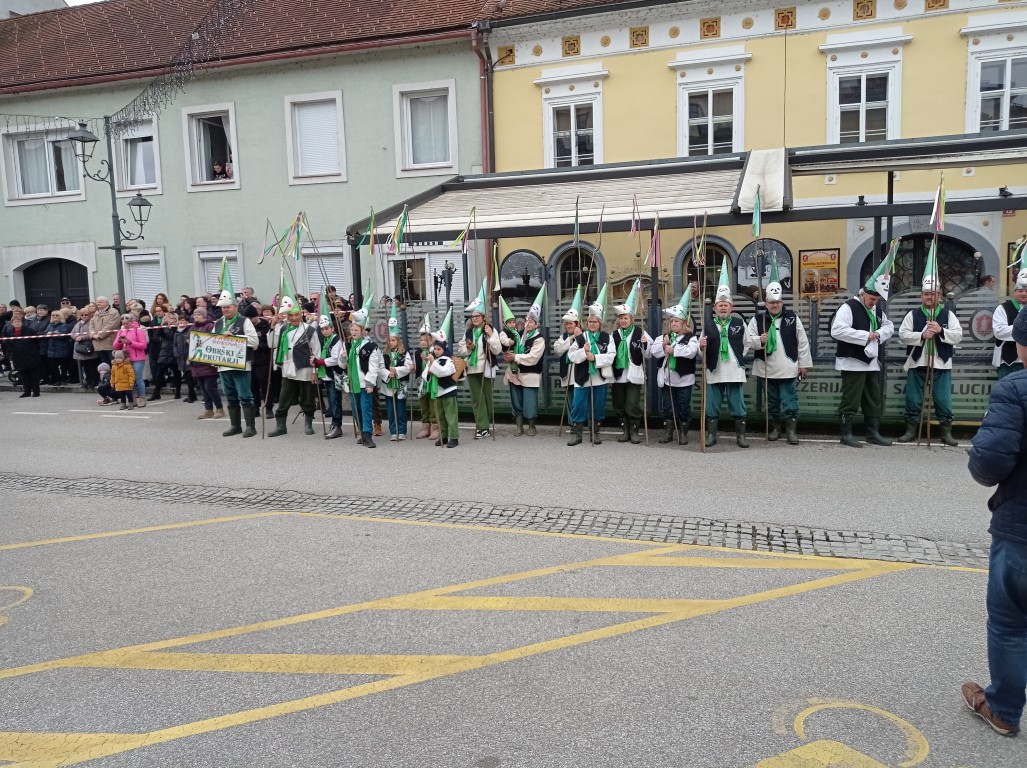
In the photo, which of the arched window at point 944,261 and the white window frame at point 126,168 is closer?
the arched window at point 944,261

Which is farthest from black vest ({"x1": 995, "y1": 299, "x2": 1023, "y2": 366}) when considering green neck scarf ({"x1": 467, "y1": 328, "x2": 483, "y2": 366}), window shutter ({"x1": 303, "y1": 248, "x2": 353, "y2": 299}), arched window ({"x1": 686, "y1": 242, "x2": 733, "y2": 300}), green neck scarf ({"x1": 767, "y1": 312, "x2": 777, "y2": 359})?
window shutter ({"x1": 303, "y1": 248, "x2": 353, "y2": 299})

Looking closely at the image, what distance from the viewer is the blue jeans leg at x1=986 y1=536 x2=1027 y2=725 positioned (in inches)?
136

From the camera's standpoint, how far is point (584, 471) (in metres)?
9.05

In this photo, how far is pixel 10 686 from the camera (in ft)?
14.0

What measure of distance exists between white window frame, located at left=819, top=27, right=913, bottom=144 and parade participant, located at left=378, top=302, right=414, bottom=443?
10063 mm

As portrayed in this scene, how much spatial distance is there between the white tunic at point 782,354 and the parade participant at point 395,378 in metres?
4.50

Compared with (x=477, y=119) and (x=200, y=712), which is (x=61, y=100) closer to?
(x=477, y=119)

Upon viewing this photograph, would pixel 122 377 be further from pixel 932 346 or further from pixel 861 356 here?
pixel 932 346

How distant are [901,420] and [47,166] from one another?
21.7 meters

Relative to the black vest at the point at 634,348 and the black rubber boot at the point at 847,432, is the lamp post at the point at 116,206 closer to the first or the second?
the black vest at the point at 634,348

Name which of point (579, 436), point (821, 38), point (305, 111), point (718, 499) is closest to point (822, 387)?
point (579, 436)

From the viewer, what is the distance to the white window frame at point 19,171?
21406mm

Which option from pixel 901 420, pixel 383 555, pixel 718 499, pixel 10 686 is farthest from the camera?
pixel 901 420

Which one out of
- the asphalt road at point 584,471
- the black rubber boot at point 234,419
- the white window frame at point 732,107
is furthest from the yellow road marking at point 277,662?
the white window frame at point 732,107
